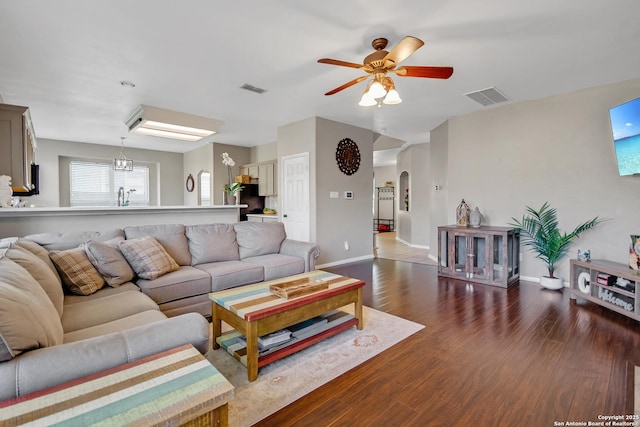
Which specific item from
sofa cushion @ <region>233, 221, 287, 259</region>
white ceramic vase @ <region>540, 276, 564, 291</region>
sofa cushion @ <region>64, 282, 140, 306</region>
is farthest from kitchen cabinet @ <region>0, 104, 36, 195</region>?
white ceramic vase @ <region>540, 276, 564, 291</region>

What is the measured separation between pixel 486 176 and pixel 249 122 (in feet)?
13.9

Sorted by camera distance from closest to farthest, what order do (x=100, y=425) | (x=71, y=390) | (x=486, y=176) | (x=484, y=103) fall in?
(x=100, y=425) < (x=71, y=390) < (x=484, y=103) < (x=486, y=176)

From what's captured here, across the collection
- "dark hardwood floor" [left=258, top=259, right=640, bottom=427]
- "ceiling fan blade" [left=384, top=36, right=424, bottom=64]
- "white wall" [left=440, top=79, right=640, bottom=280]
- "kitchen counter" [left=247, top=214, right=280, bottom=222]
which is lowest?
"dark hardwood floor" [left=258, top=259, right=640, bottom=427]

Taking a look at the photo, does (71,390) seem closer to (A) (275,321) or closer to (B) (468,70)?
(A) (275,321)

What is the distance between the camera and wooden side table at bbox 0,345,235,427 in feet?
3.06

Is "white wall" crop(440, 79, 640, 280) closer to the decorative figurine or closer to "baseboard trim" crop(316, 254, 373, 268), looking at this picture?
the decorative figurine

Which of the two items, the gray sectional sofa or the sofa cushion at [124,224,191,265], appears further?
the sofa cushion at [124,224,191,265]

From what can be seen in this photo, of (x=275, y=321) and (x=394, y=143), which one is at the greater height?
(x=394, y=143)

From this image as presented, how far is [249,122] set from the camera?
5695 millimetres

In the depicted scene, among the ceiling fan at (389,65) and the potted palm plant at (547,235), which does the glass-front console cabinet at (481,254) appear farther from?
the ceiling fan at (389,65)

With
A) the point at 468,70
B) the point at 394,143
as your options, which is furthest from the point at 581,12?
the point at 394,143

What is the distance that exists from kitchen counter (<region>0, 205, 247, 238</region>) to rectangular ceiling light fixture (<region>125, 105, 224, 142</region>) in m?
1.66

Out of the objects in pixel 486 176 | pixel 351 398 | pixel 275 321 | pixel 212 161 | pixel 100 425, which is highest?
pixel 212 161

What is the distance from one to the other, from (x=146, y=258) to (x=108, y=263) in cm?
28
